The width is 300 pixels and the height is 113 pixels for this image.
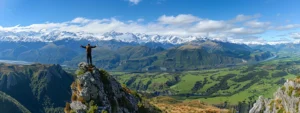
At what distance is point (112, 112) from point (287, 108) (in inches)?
2977

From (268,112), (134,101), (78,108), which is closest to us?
(78,108)

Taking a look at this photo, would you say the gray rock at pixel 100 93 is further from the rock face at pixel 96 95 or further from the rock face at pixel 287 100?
the rock face at pixel 287 100

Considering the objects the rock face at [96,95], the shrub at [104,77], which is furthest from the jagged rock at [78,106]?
the shrub at [104,77]

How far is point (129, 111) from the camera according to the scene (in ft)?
163

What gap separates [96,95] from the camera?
44.5m

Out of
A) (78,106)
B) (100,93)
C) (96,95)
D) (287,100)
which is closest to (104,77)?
(100,93)

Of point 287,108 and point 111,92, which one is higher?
point 111,92

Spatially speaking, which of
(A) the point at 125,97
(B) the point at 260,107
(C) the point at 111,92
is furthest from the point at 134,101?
(B) the point at 260,107

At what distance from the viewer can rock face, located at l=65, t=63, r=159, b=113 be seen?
43312 millimetres

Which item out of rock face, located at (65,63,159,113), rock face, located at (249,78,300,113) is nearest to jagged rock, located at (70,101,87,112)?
rock face, located at (65,63,159,113)

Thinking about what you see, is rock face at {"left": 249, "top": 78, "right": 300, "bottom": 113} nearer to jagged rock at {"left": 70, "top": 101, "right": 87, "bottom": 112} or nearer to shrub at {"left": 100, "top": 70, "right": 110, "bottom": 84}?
shrub at {"left": 100, "top": 70, "right": 110, "bottom": 84}

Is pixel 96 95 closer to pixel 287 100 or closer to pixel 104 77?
pixel 104 77

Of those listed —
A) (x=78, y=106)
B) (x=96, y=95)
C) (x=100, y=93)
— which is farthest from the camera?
(x=100, y=93)

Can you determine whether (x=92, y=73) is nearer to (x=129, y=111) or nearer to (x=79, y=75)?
(x=79, y=75)
